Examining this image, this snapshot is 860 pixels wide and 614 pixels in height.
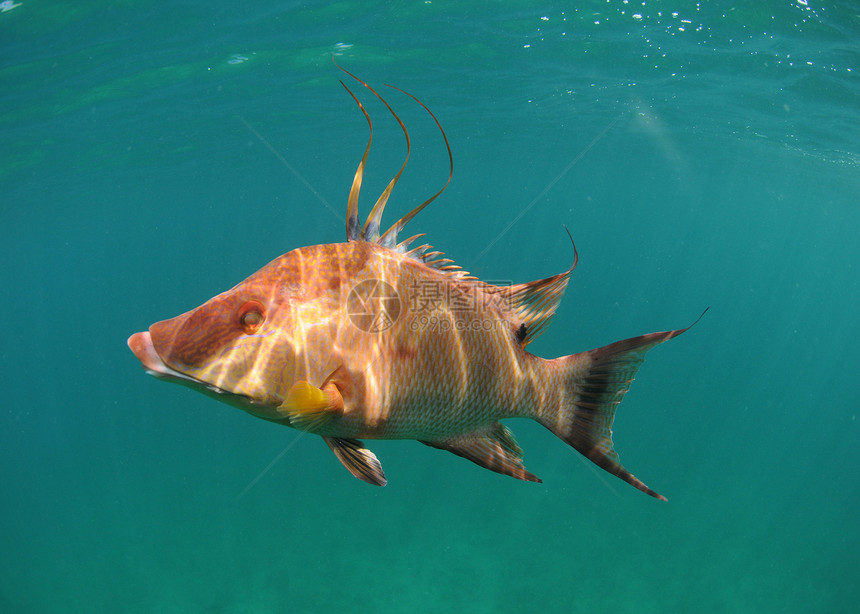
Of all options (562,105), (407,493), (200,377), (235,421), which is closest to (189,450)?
(235,421)

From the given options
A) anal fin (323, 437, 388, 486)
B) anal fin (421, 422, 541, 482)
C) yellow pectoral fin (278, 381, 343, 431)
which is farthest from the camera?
anal fin (421, 422, 541, 482)

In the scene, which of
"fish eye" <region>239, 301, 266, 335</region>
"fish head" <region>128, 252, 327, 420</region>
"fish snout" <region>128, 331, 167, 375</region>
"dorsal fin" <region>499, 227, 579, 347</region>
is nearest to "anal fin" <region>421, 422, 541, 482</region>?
"dorsal fin" <region>499, 227, 579, 347</region>

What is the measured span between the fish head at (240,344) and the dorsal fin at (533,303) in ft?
2.71

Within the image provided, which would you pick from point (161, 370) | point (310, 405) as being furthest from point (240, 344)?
point (310, 405)

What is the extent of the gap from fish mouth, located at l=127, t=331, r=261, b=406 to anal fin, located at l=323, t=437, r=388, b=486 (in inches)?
15.9

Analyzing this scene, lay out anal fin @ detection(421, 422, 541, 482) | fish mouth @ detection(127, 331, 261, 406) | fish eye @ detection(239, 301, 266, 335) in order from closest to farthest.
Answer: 1. fish mouth @ detection(127, 331, 261, 406)
2. fish eye @ detection(239, 301, 266, 335)
3. anal fin @ detection(421, 422, 541, 482)

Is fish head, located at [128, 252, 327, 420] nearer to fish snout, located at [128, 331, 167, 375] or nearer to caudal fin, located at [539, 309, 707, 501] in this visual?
fish snout, located at [128, 331, 167, 375]

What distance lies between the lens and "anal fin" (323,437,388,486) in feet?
6.08

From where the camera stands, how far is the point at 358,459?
190 cm

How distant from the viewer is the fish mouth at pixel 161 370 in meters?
1.64

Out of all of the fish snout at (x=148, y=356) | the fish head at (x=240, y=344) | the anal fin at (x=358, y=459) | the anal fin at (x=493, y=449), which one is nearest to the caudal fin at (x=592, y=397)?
the anal fin at (x=493, y=449)

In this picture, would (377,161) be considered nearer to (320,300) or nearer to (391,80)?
(391,80)

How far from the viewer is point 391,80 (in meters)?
15.5

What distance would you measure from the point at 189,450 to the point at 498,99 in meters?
19.2
